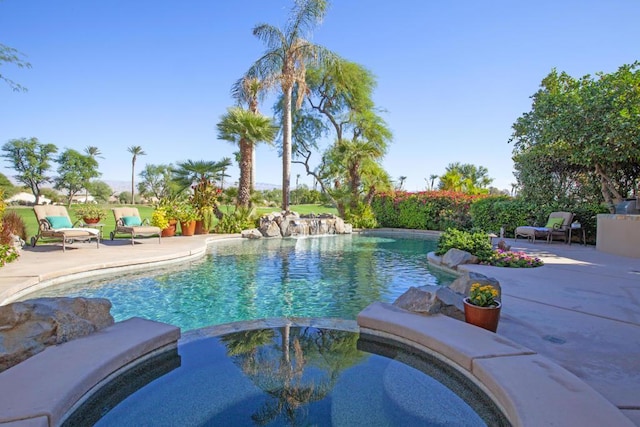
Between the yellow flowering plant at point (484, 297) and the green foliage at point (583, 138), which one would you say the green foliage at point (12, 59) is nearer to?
the yellow flowering plant at point (484, 297)

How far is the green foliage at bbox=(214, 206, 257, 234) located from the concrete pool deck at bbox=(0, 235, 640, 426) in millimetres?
3956

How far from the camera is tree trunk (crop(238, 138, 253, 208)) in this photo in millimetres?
15023

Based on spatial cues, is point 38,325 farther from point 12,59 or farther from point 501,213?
point 501,213

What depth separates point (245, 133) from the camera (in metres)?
14.6

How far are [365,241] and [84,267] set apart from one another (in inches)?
363

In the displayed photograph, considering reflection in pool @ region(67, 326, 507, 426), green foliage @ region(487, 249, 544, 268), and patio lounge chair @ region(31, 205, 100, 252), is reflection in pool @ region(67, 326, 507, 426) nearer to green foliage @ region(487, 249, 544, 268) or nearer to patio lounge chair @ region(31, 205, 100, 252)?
green foliage @ region(487, 249, 544, 268)

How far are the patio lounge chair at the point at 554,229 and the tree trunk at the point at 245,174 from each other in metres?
10.7

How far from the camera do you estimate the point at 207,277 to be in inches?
270

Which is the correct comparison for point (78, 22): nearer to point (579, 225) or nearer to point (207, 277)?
Answer: point (207, 277)

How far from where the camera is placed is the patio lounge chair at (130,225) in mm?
9652

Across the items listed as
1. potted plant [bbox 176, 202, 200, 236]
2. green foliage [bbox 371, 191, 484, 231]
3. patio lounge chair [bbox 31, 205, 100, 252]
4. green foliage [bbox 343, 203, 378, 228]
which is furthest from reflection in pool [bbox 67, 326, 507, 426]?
green foliage [bbox 343, 203, 378, 228]

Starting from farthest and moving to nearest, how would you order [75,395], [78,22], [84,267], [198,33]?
[198,33] < [78,22] < [84,267] < [75,395]

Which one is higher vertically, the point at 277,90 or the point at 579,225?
the point at 277,90

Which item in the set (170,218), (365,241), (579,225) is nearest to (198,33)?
(170,218)
